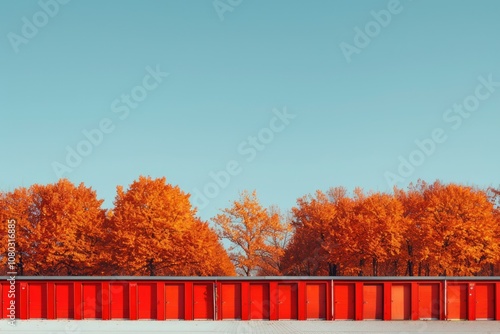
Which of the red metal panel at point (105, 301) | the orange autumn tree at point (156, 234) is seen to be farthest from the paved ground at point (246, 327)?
the orange autumn tree at point (156, 234)

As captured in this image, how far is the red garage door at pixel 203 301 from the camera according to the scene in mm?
40531

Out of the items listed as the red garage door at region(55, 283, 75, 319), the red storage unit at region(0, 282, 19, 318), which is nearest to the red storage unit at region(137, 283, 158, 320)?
the red garage door at region(55, 283, 75, 319)

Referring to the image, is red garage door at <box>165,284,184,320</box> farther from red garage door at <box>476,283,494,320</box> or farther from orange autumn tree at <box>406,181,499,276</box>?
orange autumn tree at <box>406,181,499,276</box>

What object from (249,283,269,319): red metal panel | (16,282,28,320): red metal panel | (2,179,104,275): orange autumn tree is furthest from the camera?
(2,179,104,275): orange autumn tree

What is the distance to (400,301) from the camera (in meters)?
40.3

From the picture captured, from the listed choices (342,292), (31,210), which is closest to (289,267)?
(31,210)

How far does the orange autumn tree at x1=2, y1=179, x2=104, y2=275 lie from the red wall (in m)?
24.3

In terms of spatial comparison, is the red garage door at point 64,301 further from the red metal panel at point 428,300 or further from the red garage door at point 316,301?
the red metal panel at point 428,300

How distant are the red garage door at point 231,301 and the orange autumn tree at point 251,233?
2963 cm

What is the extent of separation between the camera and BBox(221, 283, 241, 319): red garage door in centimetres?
4053

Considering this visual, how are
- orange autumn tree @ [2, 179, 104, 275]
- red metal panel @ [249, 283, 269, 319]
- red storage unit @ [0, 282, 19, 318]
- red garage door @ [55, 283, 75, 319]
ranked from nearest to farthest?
red metal panel @ [249, 283, 269, 319]
red garage door @ [55, 283, 75, 319]
red storage unit @ [0, 282, 19, 318]
orange autumn tree @ [2, 179, 104, 275]

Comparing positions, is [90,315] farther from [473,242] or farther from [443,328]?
[473,242]

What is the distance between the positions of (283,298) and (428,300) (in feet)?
28.9

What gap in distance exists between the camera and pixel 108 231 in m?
66.5
